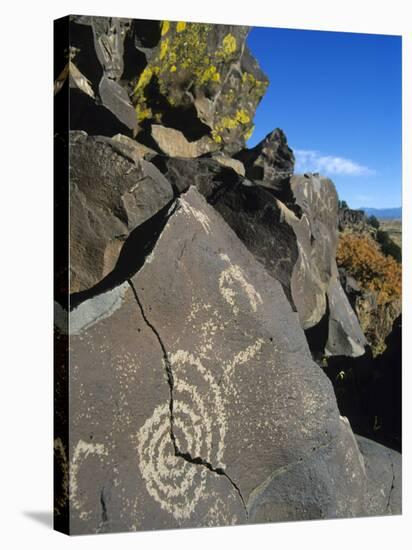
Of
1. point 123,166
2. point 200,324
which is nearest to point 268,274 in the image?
point 200,324

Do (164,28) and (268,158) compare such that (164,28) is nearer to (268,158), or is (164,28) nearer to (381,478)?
(268,158)

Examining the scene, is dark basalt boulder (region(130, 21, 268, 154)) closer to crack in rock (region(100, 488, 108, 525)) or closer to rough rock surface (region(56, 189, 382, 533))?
rough rock surface (region(56, 189, 382, 533))

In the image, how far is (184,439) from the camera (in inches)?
374

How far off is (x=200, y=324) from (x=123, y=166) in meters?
1.34

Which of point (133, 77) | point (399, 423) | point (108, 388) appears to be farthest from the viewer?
point (399, 423)

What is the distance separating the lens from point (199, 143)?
34.0ft

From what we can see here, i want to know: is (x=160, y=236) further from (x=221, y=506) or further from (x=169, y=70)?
(x=221, y=506)

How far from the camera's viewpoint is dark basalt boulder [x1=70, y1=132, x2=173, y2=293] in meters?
9.38

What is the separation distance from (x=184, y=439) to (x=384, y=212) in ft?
9.73

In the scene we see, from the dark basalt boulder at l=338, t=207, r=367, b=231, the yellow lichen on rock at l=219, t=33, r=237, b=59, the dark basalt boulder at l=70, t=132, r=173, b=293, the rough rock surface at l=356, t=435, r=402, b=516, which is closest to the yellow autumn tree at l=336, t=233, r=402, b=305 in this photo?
the dark basalt boulder at l=338, t=207, r=367, b=231

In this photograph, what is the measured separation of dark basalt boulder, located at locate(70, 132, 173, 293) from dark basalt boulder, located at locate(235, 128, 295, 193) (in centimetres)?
95

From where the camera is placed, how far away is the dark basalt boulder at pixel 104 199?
9.38 m

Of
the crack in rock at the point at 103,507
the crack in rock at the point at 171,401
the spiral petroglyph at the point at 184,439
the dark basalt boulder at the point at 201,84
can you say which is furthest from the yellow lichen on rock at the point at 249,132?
the crack in rock at the point at 103,507

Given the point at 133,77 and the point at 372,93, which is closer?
the point at 133,77
